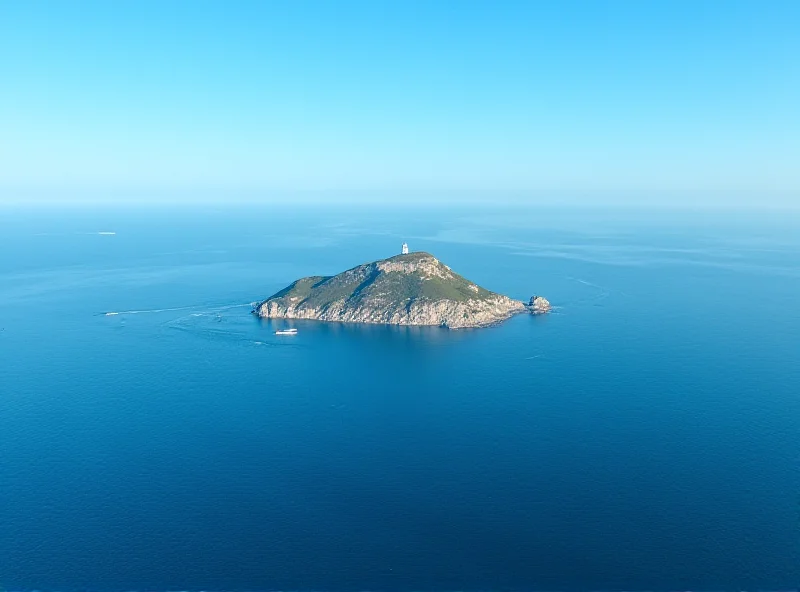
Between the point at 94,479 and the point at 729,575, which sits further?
the point at 94,479

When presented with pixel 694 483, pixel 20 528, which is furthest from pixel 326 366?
pixel 694 483

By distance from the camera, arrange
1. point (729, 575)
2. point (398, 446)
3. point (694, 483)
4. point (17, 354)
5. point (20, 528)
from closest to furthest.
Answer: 1. point (729, 575)
2. point (20, 528)
3. point (694, 483)
4. point (398, 446)
5. point (17, 354)

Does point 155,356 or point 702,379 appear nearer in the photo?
point 702,379

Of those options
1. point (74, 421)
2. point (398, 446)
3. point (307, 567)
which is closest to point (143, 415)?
point (74, 421)

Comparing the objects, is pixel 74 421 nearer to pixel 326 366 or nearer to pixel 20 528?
pixel 20 528

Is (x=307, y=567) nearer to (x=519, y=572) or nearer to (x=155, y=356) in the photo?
(x=519, y=572)

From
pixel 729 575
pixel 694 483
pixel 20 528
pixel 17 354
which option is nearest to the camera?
pixel 729 575

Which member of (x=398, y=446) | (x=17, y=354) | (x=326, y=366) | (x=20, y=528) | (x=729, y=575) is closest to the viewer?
(x=729, y=575)

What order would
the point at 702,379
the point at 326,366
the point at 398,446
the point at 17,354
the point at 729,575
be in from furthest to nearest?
the point at 17,354, the point at 326,366, the point at 702,379, the point at 398,446, the point at 729,575
